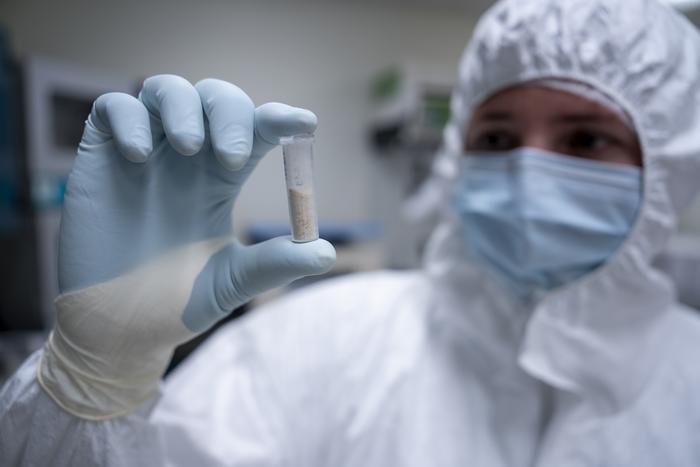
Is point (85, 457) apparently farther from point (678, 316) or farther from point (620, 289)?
point (678, 316)

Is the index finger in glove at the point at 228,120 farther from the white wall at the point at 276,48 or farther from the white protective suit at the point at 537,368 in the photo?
the white wall at the point at 276,48

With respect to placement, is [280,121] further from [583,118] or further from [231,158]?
[583,118]

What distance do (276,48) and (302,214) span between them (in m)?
1.91

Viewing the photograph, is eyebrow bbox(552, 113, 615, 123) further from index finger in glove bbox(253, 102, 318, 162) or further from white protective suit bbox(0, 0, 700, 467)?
index finger in glove bbox(253, 102, 318, 162)

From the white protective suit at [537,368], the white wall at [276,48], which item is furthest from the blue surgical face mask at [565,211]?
the white wall at [276,48]

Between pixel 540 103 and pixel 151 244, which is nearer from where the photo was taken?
pixel 151 244

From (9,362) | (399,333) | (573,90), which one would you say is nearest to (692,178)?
(573,90)

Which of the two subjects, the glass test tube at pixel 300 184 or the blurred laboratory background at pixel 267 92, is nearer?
the glass test tube at pixel 300 184

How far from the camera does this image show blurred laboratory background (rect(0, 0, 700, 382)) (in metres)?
1.51

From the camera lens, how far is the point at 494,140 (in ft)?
2.50

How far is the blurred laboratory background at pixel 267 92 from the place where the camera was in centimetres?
151

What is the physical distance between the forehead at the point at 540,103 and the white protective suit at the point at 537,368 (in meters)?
0.02

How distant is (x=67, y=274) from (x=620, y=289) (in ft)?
2.57

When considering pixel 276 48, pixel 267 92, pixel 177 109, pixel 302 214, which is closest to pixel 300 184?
pixel 302 214
